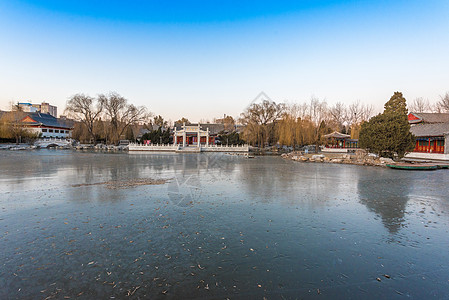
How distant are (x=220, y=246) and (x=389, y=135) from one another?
22.5m

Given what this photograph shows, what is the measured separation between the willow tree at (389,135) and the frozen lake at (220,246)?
1390 cm

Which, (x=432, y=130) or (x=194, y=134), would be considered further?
(x=194, y=134)

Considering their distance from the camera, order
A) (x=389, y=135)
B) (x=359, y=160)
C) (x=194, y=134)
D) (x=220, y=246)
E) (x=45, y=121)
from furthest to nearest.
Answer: (x=45, y=121) → (x=194, y=134) → (x=359, y=160) → (x=389, y=135) → (x=220, y=246)

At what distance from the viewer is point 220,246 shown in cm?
509

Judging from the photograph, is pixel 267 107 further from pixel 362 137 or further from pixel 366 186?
pixel 366 186

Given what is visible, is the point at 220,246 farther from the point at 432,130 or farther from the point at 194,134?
the point at 194,134

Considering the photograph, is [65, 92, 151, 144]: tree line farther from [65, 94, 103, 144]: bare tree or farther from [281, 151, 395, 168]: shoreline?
[281, 151, 395, 168]: shoreline

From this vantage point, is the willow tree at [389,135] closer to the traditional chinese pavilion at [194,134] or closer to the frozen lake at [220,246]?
the frozen lake at [220,246]

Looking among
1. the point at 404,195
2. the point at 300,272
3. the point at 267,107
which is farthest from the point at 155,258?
the point at 267,107

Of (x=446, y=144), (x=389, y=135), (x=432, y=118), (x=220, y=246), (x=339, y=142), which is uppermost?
(x=432, y=118)

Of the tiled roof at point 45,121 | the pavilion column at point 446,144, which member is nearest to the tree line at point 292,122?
the pavilion column at point 446,144

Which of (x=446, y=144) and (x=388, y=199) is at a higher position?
(x=446, y=144)

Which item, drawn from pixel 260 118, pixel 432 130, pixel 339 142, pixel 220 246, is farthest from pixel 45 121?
pixel 432 130

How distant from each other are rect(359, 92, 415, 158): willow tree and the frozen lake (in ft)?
45.6
